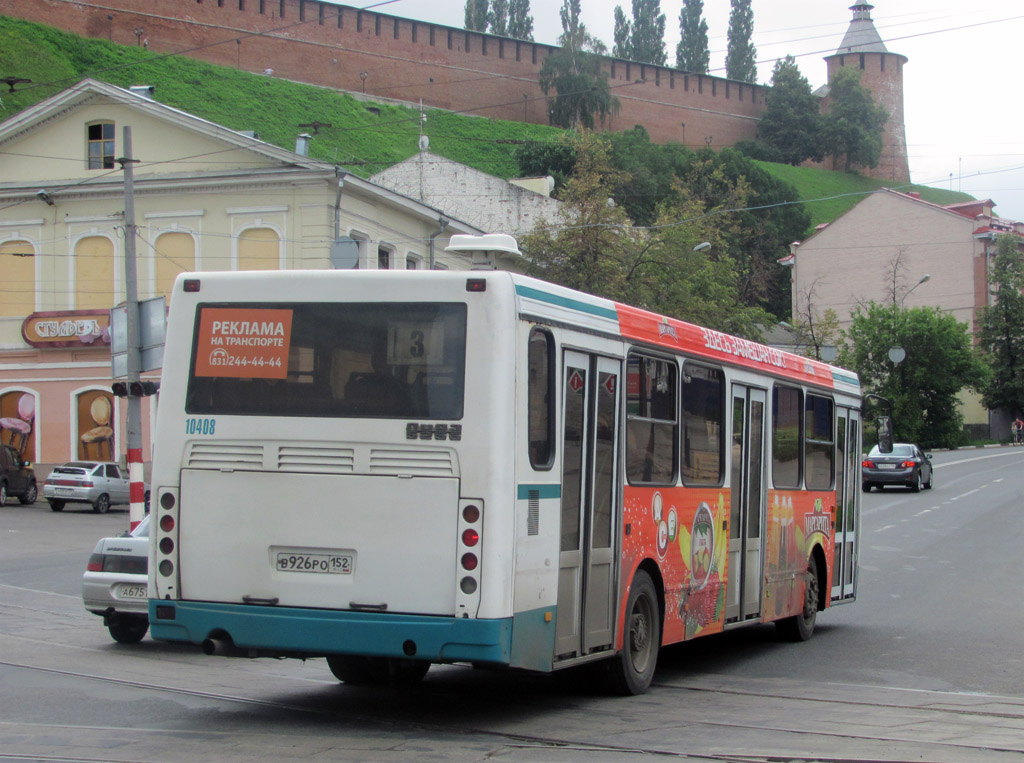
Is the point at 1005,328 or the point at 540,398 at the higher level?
the point at 1005,328

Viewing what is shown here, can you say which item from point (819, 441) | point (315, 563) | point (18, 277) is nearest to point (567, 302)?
point (315, 563)

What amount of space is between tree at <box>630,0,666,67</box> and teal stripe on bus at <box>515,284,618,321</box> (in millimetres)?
125164

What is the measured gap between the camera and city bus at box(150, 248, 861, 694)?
285 inches

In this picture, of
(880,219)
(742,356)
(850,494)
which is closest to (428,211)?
(850,494)

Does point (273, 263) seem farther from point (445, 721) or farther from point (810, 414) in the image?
point (445, 721)

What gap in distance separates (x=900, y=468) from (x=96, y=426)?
74.4ft

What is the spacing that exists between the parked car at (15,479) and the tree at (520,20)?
98589 mm

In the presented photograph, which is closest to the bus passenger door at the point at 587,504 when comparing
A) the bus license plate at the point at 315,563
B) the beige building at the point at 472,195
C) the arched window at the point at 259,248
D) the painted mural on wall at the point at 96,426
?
the bus license plate at the point at 315,563

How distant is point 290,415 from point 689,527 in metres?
3.53

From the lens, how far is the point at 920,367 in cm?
6538

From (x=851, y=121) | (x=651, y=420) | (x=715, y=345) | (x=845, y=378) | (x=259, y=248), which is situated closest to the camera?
(x=651, y=420)

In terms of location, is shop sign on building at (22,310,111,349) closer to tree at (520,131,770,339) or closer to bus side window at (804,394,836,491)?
tree at (520,131,770,339)

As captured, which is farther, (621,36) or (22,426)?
(621,36)

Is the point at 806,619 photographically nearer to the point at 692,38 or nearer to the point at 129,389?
the point at 129,389
